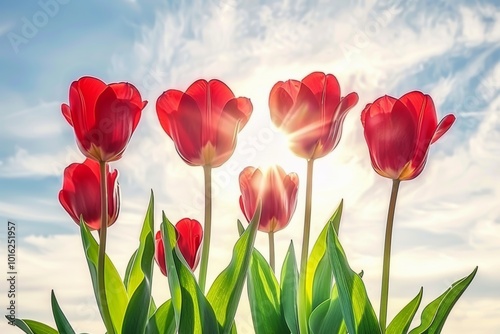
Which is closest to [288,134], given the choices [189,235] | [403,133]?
[403,133]

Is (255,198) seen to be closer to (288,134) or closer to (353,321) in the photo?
(288,134)

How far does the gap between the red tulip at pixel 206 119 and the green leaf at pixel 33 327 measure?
2.20 ft

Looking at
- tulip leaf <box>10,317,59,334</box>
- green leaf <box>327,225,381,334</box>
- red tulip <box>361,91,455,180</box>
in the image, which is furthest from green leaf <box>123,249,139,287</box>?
red tulip <box>361,91,455,180</box>

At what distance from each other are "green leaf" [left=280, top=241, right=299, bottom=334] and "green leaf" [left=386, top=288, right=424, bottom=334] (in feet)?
0.81

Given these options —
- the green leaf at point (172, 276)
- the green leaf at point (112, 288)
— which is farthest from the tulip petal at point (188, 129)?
the green leaf at point (112, 288)

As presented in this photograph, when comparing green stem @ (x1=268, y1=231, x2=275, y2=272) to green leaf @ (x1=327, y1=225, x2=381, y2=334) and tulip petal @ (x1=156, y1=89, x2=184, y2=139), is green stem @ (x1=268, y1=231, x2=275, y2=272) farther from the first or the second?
tulip petal @ (x1=156, y1=89, x2=184, y2=139)

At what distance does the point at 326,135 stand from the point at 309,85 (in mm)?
131

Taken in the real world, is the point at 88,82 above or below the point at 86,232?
above

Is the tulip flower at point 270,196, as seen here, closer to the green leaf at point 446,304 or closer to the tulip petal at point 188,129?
the tulip petal at point 188,129

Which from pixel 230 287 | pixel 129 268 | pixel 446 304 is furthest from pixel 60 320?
pixel 446 304

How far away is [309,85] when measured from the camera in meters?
1.66

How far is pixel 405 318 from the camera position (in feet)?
5.38

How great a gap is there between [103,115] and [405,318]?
0.87m

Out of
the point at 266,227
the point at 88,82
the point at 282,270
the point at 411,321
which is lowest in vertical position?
the point at 411,321
